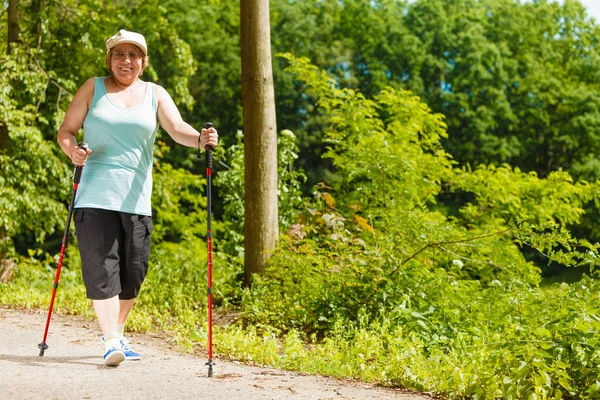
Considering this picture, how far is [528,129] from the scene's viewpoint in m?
32.9

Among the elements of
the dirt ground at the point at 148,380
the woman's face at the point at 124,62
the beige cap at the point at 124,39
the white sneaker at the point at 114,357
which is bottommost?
the dirt ground at the point at 148,380

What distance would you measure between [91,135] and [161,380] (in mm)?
1706

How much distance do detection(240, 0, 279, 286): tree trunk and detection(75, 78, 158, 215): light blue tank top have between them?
334cm

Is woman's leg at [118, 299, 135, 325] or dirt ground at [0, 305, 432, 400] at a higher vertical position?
woman's leg at [118, 299, 135, 325]

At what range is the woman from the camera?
5410mm

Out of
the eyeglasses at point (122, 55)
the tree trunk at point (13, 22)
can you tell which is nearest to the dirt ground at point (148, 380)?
the eyeglasses at point (122, 55)

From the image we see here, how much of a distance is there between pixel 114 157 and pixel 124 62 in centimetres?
67

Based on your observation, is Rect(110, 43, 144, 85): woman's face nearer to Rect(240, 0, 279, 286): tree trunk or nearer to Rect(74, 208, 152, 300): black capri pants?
Rect(74, 208, 152, 300): black capri pants

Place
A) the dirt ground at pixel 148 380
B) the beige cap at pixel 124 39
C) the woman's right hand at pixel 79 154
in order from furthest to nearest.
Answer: the beige cap at pixel 124 39
the woman's right hand at pixel 79 154
the dirt ground at pixel 148 380

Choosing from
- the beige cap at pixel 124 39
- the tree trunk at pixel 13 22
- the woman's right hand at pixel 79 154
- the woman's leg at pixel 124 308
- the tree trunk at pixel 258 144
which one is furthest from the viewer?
the tree trunk at pixel 13 22

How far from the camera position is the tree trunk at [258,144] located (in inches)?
350

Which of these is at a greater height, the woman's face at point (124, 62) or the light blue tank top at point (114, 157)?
the woman's face at point (124, 62)

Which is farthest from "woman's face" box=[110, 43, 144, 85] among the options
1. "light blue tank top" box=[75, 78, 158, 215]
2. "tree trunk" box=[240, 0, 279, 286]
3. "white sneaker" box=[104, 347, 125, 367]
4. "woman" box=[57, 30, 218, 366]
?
"tree trunk" box=[240, 0, 279, 286]

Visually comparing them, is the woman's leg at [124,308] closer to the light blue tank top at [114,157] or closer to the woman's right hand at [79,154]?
the light blue tank top at [114,157]
